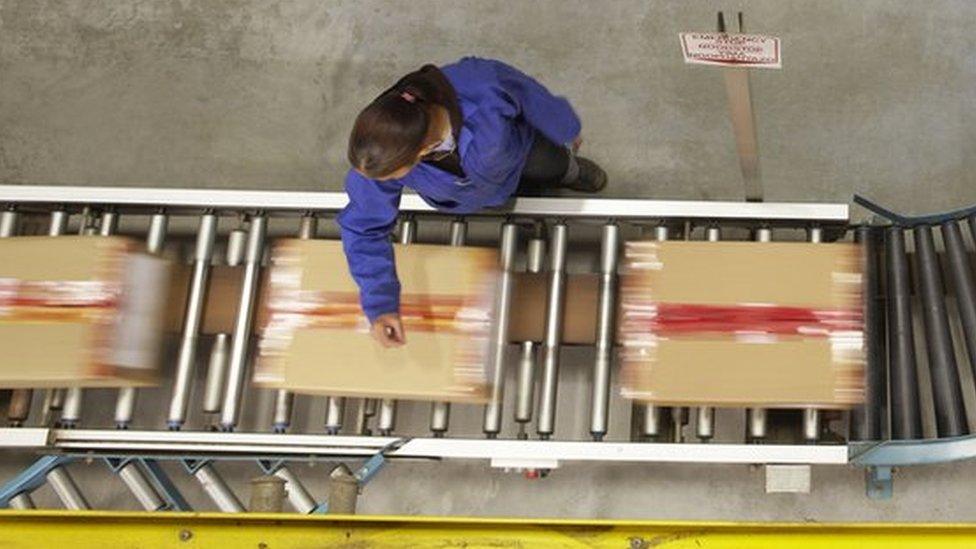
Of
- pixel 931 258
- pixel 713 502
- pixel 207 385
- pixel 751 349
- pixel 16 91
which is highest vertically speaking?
pixel 16 91

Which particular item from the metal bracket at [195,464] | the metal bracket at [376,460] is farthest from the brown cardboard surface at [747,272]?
the metal bracket at [195,464]

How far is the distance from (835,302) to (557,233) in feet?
2.73

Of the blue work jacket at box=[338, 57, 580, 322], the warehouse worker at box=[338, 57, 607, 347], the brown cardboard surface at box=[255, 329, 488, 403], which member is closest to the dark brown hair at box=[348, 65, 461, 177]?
the warehouse worker at box=[338, 57, 607, 347]

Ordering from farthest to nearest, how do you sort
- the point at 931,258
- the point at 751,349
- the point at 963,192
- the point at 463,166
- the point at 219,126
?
the point at 219,126
the point at 963,192
the point at 931,258
the point at 751,349
the point at 463,166

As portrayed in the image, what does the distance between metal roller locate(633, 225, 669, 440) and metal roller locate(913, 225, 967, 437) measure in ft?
2.45

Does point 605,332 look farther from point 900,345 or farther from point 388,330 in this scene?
point 900,345

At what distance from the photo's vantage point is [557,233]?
9.97 ft

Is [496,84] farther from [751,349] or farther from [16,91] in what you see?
[16,91]

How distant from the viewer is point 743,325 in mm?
2703

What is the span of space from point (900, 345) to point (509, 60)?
5.57 feet

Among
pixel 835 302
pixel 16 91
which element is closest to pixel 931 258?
pixel 835 302

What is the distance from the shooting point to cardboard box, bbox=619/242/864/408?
8.75ft

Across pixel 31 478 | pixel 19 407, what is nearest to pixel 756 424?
pixel 31 478

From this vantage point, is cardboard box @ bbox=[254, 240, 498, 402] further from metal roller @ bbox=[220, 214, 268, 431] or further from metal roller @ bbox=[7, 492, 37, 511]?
metal roller @ bbox=[7, 492, 37, 511]
